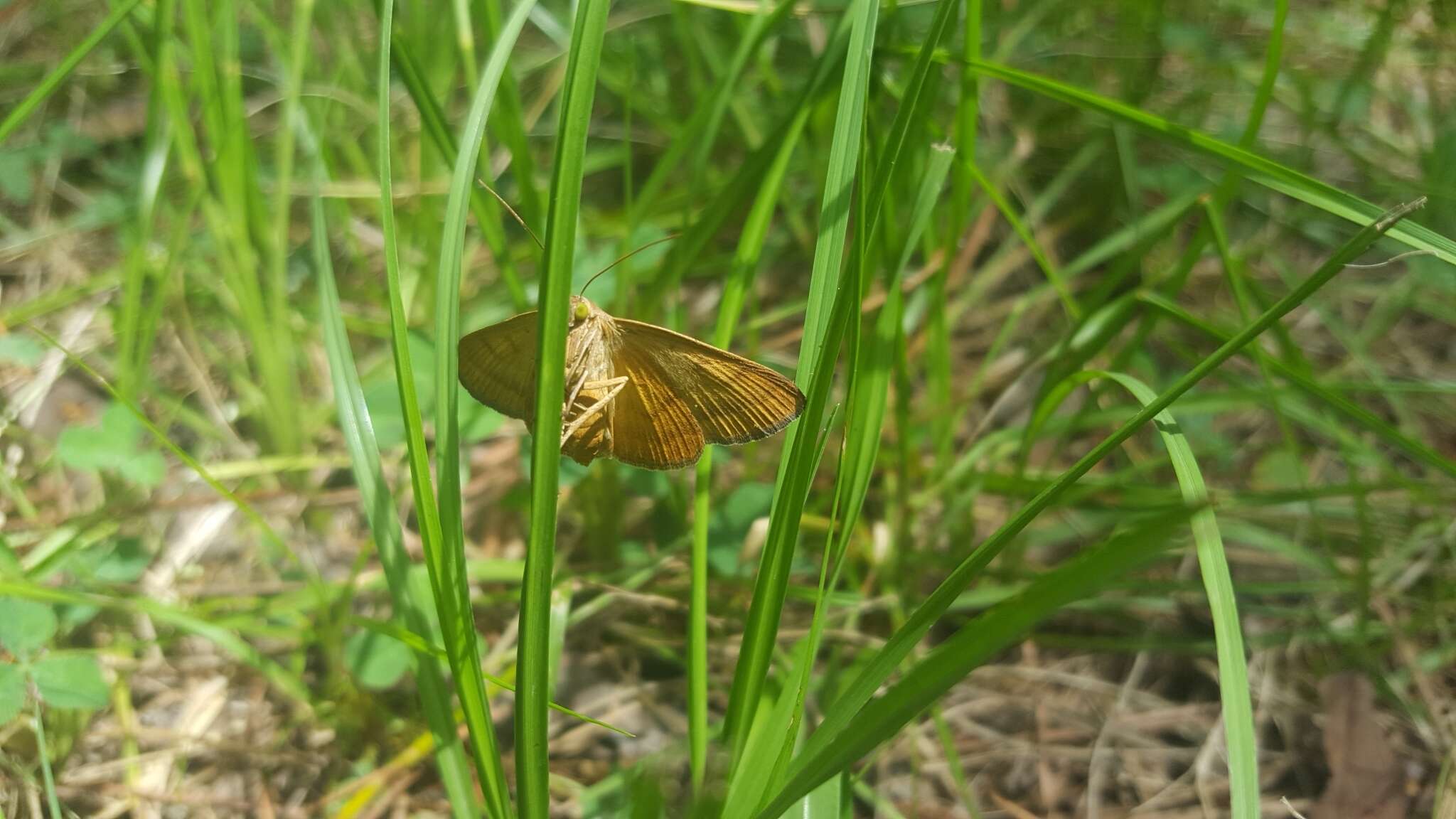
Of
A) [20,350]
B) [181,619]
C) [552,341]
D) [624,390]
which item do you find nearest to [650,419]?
[624,390]

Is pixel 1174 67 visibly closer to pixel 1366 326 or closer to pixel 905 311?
pixel 1366 326

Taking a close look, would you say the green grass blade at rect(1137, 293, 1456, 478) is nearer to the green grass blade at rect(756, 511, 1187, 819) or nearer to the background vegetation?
the background vegetation

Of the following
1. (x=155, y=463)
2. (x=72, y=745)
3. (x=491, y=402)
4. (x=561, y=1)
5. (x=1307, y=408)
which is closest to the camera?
(x=491, y=402)

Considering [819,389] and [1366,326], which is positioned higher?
[1366,326]

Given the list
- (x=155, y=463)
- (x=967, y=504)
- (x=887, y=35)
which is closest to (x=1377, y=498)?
(x=967, y=504)

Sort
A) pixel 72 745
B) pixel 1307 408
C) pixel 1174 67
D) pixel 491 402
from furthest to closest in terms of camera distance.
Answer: pixel 1174 67, pixel 1307 408, pixel 72 745, pixel 491 402

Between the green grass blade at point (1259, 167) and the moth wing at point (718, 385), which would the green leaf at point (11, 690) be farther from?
the green grass blade at point (1259, 167)

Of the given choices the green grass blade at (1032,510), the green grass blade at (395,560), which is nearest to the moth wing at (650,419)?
the green grass blade at (395,560)

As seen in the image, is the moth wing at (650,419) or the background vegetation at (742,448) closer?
the background vegetation at (742,448)
